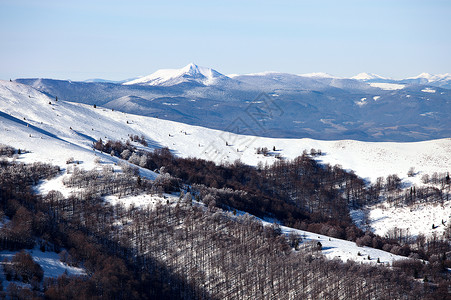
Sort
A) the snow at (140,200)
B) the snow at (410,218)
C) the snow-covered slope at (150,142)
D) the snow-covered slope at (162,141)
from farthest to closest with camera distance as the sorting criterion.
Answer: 1. the snow-covered slope at (162,141)
2. the snow-covered slope at (150,142)
3. the snow at (410,218)
4. the snow at (140,200)

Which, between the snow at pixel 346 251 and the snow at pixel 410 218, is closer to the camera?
the snow at pixel 346 251

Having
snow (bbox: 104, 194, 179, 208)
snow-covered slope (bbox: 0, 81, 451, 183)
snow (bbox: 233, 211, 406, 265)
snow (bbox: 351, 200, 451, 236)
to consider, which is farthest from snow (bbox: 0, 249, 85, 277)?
snow (bbox: 351, 200, 451, 236)

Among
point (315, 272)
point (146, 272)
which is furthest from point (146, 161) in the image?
point (315, 272)

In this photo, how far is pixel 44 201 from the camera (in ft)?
279

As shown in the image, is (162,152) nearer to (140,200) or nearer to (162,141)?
(162,141)

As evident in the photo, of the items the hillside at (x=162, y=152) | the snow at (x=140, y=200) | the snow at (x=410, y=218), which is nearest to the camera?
the hillside at (x=162, y=152)

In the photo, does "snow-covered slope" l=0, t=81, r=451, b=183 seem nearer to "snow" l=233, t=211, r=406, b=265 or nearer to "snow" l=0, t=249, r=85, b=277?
"snow" l=0, t=249, r=85, b=277

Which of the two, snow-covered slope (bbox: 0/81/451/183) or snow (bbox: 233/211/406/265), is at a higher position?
snow-covered slope (bbox: 0/81/451/183)

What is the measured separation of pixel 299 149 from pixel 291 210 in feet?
176

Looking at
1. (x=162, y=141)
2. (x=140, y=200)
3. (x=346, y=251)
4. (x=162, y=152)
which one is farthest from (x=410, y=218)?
(x=162, y=141)

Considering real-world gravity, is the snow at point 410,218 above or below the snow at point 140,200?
below

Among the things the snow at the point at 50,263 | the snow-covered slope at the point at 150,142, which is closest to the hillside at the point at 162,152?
the snow-covered slope at the point at 150,142

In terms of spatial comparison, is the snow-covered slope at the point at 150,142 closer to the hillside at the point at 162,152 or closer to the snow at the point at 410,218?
the hillside at the point at 162,152

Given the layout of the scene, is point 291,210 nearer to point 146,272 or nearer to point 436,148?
point 146,272
